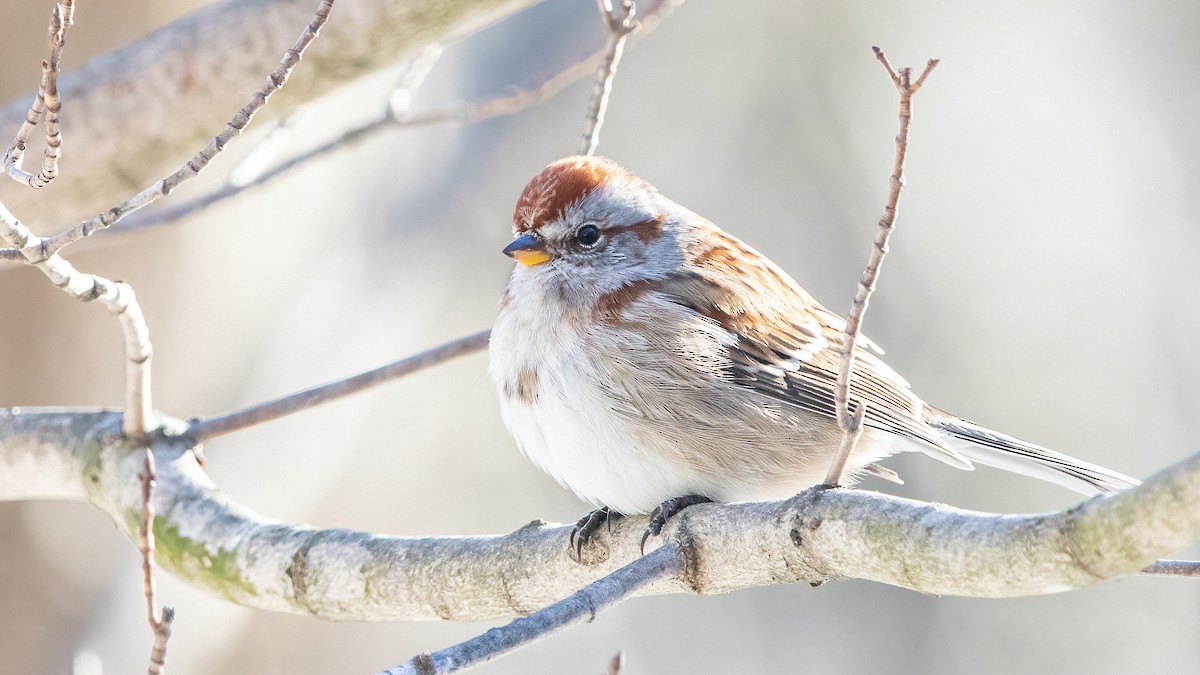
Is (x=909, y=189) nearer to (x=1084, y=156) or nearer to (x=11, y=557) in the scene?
(x=1084, y=156)

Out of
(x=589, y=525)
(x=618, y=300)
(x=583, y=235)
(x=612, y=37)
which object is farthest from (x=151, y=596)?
(x=612, y=37)

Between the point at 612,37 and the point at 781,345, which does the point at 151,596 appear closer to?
the point at 781,345

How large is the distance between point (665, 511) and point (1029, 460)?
1277 mm

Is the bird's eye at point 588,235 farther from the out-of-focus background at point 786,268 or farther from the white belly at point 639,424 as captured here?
the out-of-focus background at point 786,268

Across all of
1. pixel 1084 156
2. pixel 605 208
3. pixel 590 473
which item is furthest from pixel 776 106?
pixel 590 473

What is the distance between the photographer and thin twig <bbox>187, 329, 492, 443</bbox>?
12.0 feet

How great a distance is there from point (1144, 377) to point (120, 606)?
762 cm

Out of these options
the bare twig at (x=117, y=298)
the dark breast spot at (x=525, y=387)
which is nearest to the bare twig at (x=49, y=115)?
the bare twig at (x=117, y=298)

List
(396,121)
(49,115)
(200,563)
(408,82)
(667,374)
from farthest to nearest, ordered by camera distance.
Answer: (408,82)
(396,121)
(667,374)
(200,563)
(49,115)

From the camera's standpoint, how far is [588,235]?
398 cm

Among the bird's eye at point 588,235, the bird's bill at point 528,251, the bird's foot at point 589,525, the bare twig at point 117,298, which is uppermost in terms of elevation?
the bird's eye at point 588,235

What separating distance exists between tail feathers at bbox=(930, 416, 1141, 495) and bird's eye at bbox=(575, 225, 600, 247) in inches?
52.0

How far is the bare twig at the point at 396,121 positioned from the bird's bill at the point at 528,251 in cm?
72

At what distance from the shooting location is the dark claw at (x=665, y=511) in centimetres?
305
